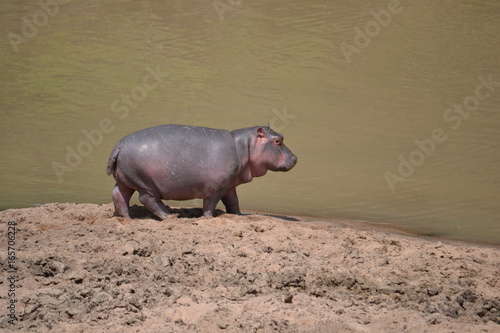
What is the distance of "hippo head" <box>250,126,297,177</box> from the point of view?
7.37m

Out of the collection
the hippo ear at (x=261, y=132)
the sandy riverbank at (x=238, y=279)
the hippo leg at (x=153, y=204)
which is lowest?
the sandy riverbank at (x=238, y=279)

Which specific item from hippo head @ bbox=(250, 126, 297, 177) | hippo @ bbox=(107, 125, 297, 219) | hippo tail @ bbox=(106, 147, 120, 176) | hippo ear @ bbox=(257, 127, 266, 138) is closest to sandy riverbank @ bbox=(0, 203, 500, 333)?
hippo @ bbox=(107, 125, 297, 219)

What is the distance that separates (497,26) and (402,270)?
1395 centimetres

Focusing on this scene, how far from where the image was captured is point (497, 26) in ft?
59.7

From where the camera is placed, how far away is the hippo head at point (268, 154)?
24.2ft

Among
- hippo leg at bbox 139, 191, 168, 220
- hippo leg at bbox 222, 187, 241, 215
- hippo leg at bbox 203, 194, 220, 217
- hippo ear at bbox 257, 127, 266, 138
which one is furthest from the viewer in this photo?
hippo leg at bbox 222, 187, 241, 215

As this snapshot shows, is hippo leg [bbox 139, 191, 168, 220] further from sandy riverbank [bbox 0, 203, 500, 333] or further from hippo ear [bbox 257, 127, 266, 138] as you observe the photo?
hippo ear [bbox 257, 127, 266, 138]

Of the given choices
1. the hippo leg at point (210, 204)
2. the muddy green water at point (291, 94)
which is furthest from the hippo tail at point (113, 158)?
the muddy green water at point (291, 94)

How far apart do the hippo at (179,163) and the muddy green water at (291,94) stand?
1.68 m

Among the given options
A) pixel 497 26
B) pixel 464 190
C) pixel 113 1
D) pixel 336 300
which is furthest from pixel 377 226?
pixel 113 1

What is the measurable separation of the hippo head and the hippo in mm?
11

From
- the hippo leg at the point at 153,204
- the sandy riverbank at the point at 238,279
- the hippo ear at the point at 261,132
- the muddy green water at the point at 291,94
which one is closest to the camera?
the sandy riverbank at the point at 238,279

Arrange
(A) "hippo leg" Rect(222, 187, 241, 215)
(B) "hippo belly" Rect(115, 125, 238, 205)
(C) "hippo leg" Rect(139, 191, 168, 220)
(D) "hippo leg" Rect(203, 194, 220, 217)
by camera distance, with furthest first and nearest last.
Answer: (A) "hippo leg" Rect(222, 187, 241, 215)
(D) "hippo leg" Rect(203, 194, 220, 217)
(C) "hippo leg" Rect(139, 191, 168, 220)
(B) "hippo belly" Rect(115, 125, 238, 205)

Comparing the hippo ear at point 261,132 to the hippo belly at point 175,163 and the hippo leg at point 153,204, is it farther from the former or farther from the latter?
the hippo leg at point 153,204
